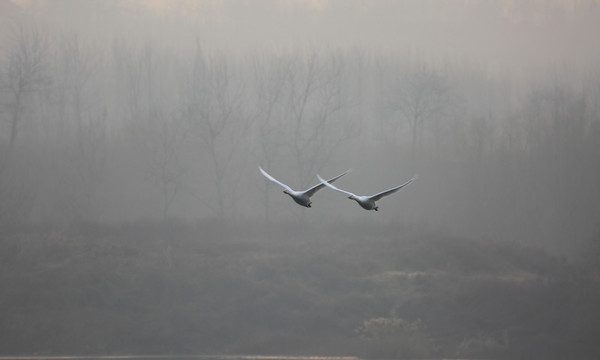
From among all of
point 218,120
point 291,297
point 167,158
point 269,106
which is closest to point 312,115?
point 269,106

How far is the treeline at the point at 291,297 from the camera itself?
4175 cm

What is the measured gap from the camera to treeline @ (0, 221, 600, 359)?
4175cm

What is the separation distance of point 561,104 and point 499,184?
417 inches

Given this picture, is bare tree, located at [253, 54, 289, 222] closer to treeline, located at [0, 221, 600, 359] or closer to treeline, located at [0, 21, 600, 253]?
treeline, located at [0, 21, 600, 253]

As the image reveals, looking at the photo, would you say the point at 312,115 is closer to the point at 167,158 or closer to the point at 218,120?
the point at 218,120

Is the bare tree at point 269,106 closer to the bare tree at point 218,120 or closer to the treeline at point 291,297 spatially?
the bare tree at point 218,120

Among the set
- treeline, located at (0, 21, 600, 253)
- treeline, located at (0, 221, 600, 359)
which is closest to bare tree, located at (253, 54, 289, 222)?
treeline, located at (0, 21, 600, 253)

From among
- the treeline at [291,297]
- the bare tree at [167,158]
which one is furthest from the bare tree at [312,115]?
the treeline at [291,297]

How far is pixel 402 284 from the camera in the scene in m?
48.8

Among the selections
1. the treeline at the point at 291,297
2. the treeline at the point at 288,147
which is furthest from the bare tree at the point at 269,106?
the treeline at the point at 291,297

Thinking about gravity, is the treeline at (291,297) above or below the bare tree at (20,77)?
below

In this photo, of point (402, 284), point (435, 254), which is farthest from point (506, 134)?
point (402, 284)

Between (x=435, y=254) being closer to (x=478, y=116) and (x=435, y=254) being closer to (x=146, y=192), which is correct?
(x=478, y=116)

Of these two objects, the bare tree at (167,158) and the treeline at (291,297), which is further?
the bare tree at (167,158)
